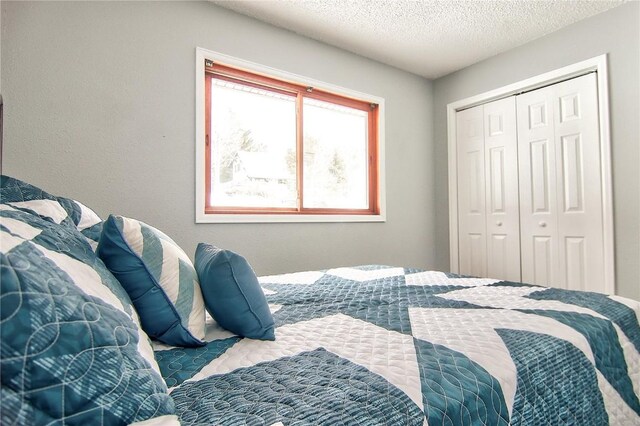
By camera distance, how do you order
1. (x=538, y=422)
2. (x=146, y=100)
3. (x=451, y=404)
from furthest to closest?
(x=146, y=100)
(x=538, y=422)
(x=451, y=404)

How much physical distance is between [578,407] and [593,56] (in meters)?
2.96

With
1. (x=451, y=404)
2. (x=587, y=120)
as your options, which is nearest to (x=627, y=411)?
(x=451, y=404)

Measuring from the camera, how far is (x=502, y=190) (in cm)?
348

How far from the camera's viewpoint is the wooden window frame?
2.68 m

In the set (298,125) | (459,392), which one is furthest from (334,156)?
(459,392)

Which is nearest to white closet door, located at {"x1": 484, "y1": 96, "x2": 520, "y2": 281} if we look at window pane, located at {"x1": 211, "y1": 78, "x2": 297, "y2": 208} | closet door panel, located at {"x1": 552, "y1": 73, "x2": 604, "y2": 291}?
closet door panel, located at {"x1": 552, "y1": 73, "x2": 604, "y2": 291}

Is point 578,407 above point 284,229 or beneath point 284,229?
beneath

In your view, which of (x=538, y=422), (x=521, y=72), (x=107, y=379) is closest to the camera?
(x=107, y=379)

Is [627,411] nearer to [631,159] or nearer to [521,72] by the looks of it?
[631,159]

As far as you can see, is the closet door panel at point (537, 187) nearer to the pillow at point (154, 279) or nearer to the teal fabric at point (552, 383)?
the teal fabric at point (552, 383)

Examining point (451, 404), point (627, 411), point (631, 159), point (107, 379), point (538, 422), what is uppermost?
point (631, 159)

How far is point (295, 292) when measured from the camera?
1668mm

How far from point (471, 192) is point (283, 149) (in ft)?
6.73

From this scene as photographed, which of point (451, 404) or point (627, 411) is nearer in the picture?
A: point (451, 404)
